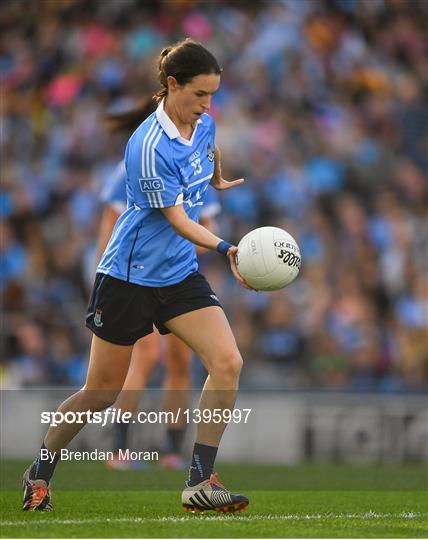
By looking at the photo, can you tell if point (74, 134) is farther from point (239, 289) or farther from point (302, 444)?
point (302, 444)

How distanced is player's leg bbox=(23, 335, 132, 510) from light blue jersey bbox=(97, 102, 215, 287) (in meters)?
0.38

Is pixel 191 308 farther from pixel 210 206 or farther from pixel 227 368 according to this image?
pixel 210 206

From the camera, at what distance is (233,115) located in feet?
51.1

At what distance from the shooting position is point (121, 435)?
9.32 m

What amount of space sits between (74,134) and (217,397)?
10048mm

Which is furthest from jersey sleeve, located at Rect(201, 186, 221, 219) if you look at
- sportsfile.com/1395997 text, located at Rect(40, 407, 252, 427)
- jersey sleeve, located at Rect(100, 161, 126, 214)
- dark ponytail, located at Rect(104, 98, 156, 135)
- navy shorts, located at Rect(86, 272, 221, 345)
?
navy shorts, located at Rect(86, 272, 221, 345)

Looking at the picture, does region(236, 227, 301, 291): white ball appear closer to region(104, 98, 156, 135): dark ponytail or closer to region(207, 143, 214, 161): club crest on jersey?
region(207, 143, 214, 161): club crest on jersey

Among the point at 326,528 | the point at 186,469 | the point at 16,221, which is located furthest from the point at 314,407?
the point at 326,528

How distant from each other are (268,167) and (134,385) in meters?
6.28

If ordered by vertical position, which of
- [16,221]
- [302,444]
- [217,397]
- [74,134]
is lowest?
[302,444]

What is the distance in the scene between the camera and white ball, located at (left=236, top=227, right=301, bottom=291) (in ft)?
20.4

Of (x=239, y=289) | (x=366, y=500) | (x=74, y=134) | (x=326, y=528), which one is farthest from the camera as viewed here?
(x=74, y=134)

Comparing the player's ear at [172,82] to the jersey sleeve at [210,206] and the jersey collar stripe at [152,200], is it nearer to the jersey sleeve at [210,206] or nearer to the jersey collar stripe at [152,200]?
the jersey collar stripe at [152,200]

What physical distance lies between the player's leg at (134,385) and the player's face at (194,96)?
3.28 metres
